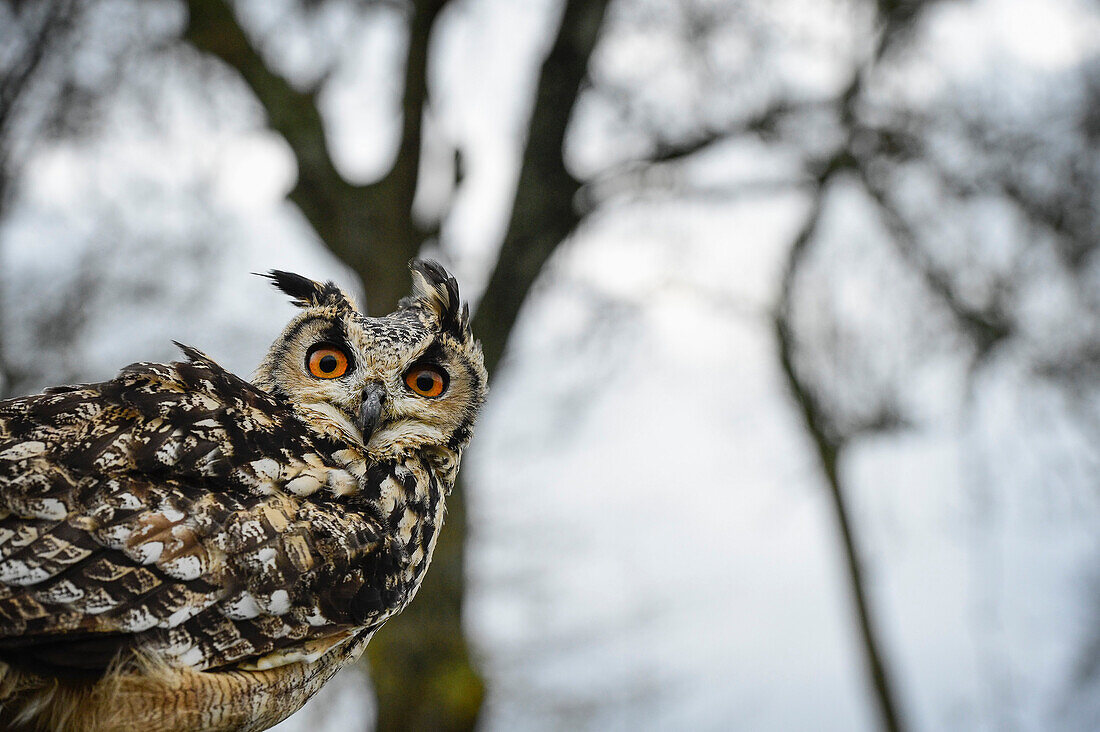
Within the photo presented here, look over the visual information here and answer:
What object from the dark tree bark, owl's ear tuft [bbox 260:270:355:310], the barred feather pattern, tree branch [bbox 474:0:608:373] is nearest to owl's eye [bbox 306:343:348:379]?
owl's ear tuft [bbox 260:270:355:310]

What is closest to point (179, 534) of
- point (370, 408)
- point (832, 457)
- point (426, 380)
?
point (370, 408)

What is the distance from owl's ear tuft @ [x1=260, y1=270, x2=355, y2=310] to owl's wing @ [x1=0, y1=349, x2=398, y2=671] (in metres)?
0.38

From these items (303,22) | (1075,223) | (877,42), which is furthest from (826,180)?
(303,22)

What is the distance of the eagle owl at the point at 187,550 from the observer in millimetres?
1412

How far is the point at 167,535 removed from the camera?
1470 mm

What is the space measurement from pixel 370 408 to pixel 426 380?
0.20 meters

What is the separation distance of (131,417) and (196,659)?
0.48 meters

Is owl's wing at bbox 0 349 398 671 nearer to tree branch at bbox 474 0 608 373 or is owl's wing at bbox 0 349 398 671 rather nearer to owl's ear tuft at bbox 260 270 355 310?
owl's ear tuft at bbox 260 270 355 310

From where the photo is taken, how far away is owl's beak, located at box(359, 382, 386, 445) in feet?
6.16

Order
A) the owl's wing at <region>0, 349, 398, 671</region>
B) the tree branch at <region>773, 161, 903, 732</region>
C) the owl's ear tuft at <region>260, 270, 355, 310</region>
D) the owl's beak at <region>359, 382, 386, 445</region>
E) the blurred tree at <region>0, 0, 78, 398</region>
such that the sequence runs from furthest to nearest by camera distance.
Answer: the tree branch at <region>773, 161, 903, 732</region>
the blurred tree at <region>0, 0, 78, 398</region>
the owl's ear tuft at <region>260, 270, 355, 310</region>
the owl's beak at <region>359, 382, 386, 445</region>
the owl's wing at <region>0, 349, 398, 671</region>

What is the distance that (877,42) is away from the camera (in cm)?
632

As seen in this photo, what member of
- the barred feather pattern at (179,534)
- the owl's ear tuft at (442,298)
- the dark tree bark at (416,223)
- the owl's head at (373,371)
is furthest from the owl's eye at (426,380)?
the dark tree bark at (416,223)

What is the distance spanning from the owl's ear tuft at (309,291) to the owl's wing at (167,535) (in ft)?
1.24

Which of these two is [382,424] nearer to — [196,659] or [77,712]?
[196,659]
